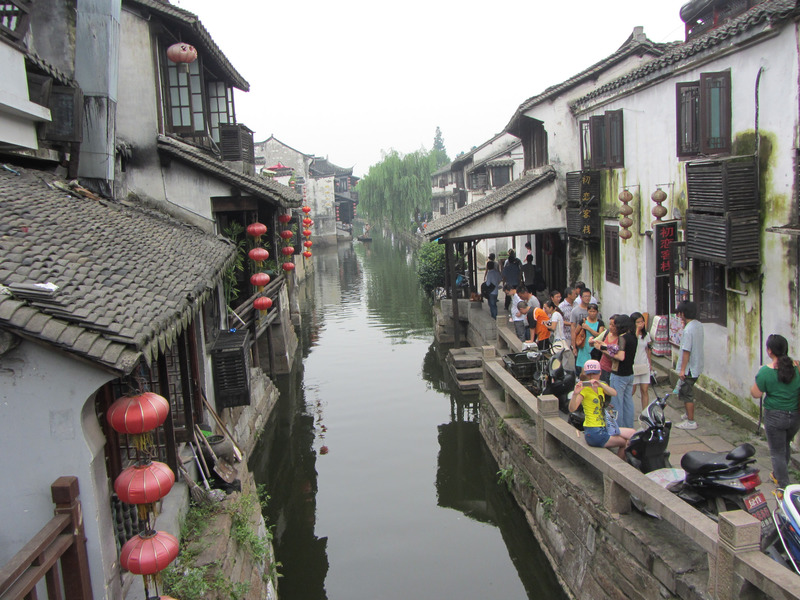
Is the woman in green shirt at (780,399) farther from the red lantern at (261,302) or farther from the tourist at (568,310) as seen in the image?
the red lantern at (261,302)

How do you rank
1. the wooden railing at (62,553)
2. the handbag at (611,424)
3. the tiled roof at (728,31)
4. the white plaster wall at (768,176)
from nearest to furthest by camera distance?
the wooden railing at (62,553), the handbag at (611,424), the tiled roof at (728,31), the white plaster wall at (768,176)

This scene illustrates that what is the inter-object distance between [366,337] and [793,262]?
1633cm

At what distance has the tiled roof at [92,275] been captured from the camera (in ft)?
13.7

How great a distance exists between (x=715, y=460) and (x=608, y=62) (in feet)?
43.8

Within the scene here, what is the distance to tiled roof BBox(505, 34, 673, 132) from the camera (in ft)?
53.0

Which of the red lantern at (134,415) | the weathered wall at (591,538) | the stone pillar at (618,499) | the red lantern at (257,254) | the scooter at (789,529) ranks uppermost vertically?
the red lantern at (257,254)

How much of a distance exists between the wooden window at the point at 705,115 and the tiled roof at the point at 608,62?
23.5ft

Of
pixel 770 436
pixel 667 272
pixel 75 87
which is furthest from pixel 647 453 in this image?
pixel 75 87

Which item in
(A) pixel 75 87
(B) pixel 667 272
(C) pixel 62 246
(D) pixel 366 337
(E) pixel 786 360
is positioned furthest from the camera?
(D) pixel 366 337

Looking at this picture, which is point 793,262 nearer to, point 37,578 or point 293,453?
point 37,578

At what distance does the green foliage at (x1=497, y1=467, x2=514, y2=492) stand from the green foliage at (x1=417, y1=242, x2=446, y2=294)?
15.3 m

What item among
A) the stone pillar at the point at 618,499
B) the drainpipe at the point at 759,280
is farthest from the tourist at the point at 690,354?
the stone pillar at the point at 618,499

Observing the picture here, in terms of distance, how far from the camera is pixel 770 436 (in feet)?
21.7

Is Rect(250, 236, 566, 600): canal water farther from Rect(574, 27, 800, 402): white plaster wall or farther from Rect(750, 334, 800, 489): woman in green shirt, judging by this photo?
Rect(574, 27, 800, 402): white plaster wall
